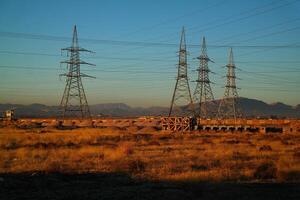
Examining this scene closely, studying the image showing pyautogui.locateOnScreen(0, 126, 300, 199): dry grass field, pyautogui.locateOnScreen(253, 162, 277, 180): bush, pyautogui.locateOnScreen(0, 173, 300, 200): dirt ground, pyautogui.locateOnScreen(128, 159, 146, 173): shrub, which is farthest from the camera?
pyautogui.locateOnScreen(128, 159, 146, 173): shrub

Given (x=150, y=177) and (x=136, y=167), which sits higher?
(x=136, y=167)

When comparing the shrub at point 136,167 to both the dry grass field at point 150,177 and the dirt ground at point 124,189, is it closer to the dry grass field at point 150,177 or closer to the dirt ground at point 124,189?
the dry grass field at point 150,177

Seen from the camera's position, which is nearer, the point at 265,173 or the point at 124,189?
the point at 124,189

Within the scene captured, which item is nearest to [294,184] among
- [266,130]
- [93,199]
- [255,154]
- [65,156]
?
[93,199]

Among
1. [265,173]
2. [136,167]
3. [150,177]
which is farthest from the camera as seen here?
[136,167]

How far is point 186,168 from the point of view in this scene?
23.9 m

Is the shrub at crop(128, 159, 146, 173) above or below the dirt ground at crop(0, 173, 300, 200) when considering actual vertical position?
above

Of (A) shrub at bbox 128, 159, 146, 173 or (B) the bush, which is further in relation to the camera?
(A) shrub at bbox 128, 159, 146, 173

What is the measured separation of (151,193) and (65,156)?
14618 millimetres

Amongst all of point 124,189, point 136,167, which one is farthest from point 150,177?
point 124,189

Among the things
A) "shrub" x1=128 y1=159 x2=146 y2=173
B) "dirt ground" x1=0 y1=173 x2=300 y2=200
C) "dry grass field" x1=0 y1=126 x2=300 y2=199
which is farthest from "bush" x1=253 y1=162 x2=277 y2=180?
"shrub" x1=128 y1=159 x2=146 y2=173

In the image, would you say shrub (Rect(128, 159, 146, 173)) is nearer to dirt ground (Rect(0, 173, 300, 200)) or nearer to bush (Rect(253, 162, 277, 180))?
dirt ground (Rect(0, 173, 300, 200))

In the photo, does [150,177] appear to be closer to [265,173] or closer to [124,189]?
[124,189]

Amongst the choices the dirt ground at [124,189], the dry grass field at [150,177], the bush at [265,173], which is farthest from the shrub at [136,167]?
the bush at [265,173]
